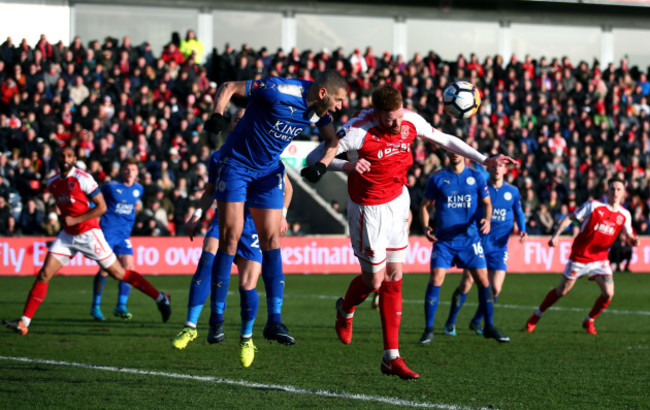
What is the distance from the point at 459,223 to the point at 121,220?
5280 millimetres

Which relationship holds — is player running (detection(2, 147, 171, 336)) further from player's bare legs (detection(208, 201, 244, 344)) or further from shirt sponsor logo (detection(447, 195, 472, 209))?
shirt sponsor logo (detection(447, 195, 472, 209))

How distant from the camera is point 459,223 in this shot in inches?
478

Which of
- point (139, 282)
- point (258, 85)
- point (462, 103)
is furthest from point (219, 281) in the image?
point (139, 282)

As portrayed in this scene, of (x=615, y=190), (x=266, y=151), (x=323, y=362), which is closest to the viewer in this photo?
(x=266, y=151)

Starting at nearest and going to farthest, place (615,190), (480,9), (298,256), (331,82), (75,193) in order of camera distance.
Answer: (331,82) < (75,193) < (615,190) < (298,256) < (480,9)

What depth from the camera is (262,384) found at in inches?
328

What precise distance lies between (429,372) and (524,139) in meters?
20.6

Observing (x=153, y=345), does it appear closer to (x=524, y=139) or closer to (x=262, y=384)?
(x=262, y=384)

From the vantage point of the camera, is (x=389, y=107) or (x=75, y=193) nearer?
(x=389, y=107)

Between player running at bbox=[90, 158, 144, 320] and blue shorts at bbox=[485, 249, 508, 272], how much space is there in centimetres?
531

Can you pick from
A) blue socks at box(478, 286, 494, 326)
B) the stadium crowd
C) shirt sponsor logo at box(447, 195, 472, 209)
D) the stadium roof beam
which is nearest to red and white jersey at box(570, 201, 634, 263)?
blue socks at box(478, 286, 494, 326)

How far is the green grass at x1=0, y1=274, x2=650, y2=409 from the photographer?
7.65 metres

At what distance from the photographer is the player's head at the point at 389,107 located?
7824 mm

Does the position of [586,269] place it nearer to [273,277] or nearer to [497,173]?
[497,173]
